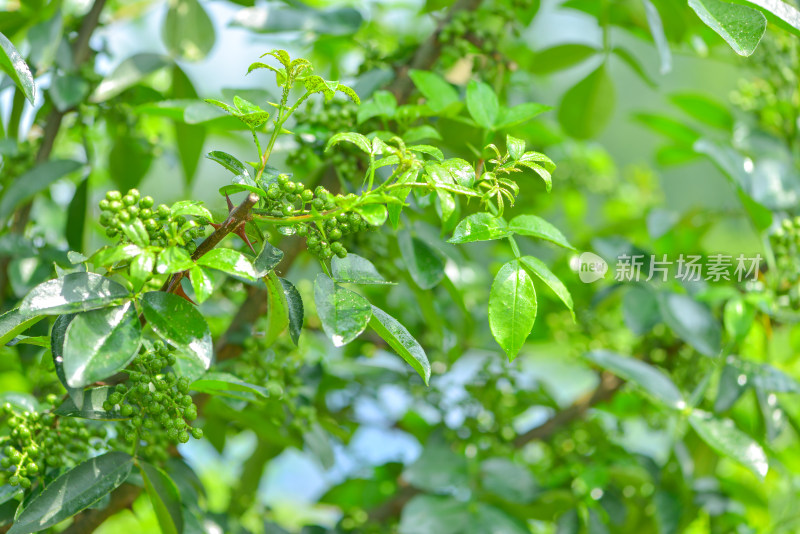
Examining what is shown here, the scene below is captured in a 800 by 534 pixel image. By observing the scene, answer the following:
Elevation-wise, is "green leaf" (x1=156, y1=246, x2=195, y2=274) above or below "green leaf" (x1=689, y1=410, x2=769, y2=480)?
above

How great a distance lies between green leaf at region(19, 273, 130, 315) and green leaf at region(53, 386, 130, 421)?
0.28 ft

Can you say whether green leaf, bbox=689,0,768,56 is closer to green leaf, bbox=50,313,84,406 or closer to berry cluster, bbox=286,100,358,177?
berry cluster, bbox=286,100,358,177

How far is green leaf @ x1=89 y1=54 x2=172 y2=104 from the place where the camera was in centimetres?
74

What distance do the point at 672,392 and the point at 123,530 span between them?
37.7 inches

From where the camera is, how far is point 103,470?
513 millimetres

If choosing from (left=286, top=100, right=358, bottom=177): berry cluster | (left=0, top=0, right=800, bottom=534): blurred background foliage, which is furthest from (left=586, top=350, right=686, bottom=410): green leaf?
(left=286, top=100, right=358, bottom=177): berry cluster

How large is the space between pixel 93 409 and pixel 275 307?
0.13 meters

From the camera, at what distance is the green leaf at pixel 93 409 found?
1.54ft

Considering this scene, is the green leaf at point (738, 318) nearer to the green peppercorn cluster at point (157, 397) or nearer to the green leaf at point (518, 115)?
the green leaf at point (518, 115)

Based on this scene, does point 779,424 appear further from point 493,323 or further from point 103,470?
point 103,470

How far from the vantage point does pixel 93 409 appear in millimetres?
472

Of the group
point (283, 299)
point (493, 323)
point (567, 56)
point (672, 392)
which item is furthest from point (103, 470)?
point (567, 56)

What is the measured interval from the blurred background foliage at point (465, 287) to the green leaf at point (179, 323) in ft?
0.41

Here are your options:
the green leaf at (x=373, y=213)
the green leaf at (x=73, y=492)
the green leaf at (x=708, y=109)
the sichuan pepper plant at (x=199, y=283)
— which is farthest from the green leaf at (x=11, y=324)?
the green leaf at (x=708, y=109)
